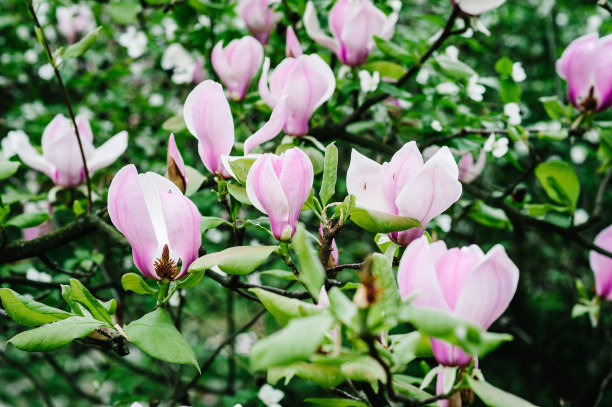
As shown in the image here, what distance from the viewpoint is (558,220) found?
1.31 m

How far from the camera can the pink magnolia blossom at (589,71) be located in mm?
968

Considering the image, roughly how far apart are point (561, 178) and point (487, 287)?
59 cm

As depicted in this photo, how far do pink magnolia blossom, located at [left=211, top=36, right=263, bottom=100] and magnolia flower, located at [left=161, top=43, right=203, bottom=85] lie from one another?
588 mm

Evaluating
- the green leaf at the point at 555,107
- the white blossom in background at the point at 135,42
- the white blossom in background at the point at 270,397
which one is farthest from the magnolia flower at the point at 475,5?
the white blossom in background at the point at 135,42

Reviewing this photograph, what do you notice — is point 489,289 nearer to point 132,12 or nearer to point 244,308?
point 132,12

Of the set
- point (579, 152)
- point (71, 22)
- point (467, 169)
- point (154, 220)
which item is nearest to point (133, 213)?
point (154, 220)

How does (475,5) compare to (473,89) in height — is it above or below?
above

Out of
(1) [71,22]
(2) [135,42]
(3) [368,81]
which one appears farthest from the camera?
(1) [71,22]

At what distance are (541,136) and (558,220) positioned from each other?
1.03 feet

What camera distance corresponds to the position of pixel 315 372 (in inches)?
18.9

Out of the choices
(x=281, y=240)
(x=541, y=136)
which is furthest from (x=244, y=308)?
(x=281, y=240)

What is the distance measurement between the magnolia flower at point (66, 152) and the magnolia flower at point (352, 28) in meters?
0.43

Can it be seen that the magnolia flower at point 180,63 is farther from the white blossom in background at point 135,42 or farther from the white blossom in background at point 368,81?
the white blossom in background at point 368,81

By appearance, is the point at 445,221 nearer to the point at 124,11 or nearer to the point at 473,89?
the point at 473,89
